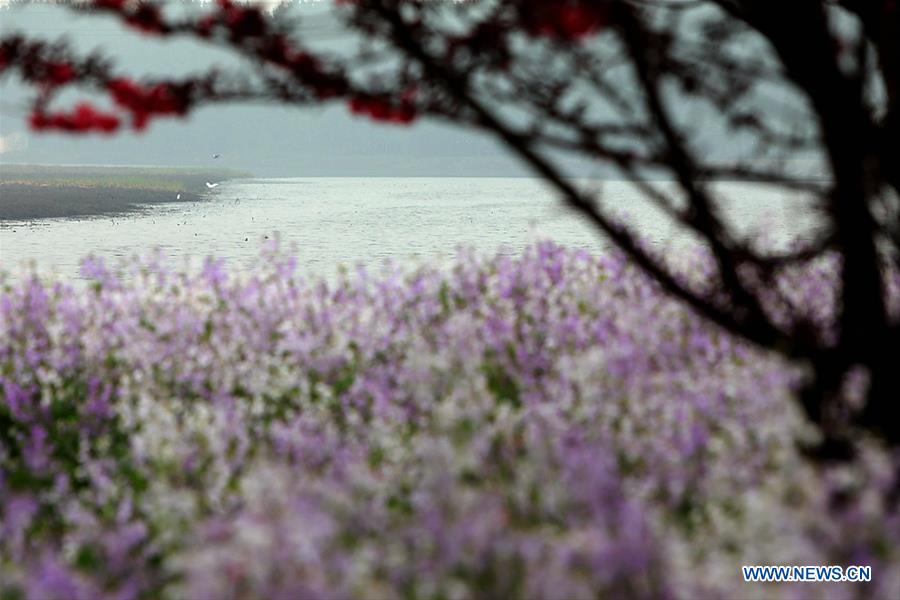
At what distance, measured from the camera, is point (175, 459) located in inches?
242

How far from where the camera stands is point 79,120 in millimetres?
5438

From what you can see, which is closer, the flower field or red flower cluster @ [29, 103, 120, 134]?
the flower field

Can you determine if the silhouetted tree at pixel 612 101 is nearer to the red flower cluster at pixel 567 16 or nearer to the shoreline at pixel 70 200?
the red flower cluster at pixel 567 16

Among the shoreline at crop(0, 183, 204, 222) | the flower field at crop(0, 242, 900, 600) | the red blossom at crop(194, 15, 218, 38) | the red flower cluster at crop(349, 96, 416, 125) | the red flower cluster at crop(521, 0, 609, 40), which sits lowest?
the flower field at crop(0, 242, 900, 600)

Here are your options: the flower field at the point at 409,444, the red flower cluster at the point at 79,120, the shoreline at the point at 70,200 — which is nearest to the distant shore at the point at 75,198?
the shoreline at the point at 70,200

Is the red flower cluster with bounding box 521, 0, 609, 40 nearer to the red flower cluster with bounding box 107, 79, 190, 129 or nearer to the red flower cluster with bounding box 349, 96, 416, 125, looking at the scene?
the red flower cluster with bounding box 349, 96, 416, 125

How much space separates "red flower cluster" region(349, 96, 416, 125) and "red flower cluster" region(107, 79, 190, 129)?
35.8 inches

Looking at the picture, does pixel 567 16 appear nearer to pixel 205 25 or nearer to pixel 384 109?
pixel 384 109

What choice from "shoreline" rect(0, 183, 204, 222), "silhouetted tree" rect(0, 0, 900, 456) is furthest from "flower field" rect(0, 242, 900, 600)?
"shoreline" rect(0, 183, 204, 222)

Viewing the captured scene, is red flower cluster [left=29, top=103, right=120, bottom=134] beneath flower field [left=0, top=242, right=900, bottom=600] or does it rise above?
above

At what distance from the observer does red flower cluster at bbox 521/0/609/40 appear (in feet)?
15.1

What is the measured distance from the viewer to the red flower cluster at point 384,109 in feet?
17.3

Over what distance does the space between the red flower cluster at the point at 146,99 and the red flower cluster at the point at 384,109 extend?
2.98ft

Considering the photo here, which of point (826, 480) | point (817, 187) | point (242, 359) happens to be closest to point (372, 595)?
point (826, 480)
